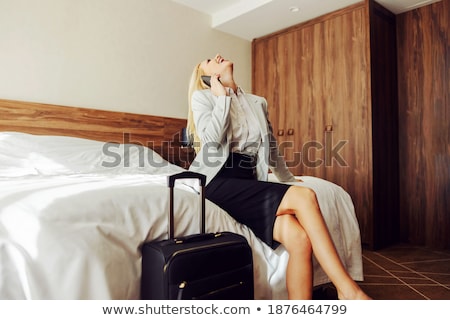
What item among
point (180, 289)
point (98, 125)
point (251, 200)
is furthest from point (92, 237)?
point (98, 125)

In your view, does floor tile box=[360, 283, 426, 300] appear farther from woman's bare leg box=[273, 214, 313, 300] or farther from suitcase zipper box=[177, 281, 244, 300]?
suitcase zipper box=[177, 281, 244, 300]

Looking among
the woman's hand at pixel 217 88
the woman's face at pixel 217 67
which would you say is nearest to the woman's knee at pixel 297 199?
the woman's hand at pixel 217 88

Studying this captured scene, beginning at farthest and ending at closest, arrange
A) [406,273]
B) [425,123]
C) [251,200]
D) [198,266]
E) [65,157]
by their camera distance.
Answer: [425,123], [406,273], [65,157], [251,200], [198,266]

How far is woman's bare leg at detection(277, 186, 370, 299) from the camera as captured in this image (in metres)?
1.08

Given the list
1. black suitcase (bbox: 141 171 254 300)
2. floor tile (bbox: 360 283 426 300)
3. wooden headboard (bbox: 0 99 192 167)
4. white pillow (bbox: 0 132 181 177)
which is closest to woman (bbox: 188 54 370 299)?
black suitcase (bbox: 141 171 254 300)

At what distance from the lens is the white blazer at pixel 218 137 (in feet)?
4.88

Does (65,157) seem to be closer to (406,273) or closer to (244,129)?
(244,129)

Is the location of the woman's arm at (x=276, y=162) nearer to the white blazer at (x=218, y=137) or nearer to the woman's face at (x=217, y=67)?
the white blazer at (x=218, y=137)

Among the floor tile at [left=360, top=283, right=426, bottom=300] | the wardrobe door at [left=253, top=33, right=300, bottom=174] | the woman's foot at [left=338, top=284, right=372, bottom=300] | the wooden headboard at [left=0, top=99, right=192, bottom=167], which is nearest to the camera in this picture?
the woman's foot at [left=338, top=284, right=372, bottom=300]

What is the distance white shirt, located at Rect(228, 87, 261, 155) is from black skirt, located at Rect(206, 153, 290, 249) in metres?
0.23

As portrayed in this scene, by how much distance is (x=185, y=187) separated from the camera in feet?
4.33

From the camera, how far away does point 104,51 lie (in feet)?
8.74

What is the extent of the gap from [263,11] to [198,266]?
2.76 meters

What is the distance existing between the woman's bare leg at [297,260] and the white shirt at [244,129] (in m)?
0.48
